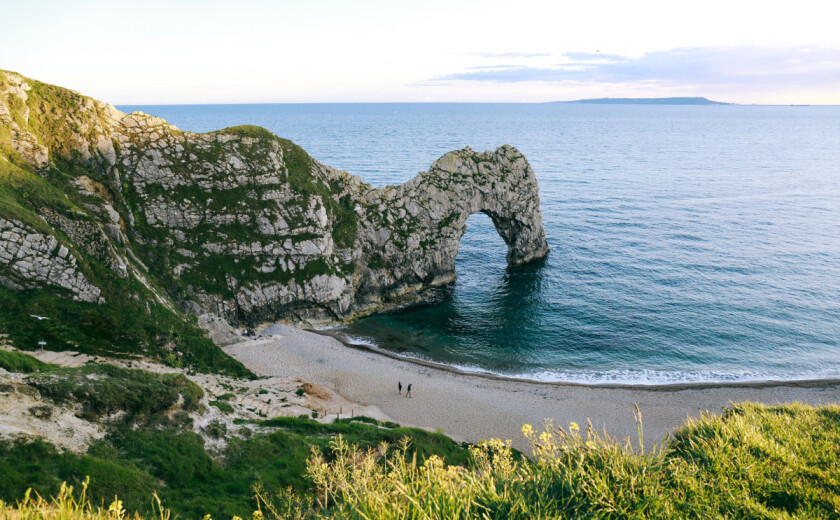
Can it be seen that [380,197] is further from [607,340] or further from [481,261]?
[607,340]

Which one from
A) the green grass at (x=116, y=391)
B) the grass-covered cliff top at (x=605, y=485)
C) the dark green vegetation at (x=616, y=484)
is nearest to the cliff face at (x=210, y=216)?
the green grass at (x=116, y=391)

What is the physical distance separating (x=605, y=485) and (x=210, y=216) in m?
47.9

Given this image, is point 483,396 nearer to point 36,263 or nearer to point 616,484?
point 616,484

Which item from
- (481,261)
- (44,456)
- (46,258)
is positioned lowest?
(481,261)

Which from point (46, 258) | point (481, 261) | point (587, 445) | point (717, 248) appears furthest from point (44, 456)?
point (717, 248)

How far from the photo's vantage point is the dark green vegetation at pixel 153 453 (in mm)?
16625

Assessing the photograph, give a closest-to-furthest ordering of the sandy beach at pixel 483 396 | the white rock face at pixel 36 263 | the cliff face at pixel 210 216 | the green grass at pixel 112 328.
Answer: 1. the green grass at pixel 112 328
2. the white rock face at pixel 36 263
3. the sandy beach at pixel 483 396
4. the cliff face at pixel 210 216

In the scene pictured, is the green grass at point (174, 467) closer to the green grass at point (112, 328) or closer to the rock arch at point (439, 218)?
the green grass at point (112, 328)

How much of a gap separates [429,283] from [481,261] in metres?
13.7

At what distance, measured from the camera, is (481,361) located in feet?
151

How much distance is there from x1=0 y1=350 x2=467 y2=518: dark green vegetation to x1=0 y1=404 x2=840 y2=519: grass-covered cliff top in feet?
7.84

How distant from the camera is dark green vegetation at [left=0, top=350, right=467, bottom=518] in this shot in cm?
1662

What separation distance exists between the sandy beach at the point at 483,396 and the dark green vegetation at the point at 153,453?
9080 millimetres

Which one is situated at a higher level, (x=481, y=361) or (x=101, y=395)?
(x=101, y=395)
